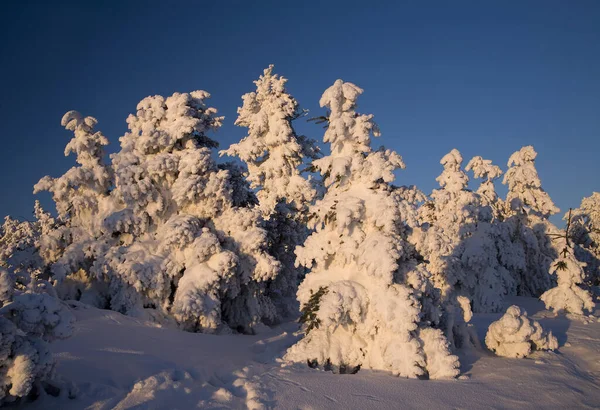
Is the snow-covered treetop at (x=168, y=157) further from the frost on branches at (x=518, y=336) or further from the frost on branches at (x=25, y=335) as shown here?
the frost on branches at (x=518, y=336)

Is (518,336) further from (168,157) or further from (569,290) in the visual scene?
(168,157)

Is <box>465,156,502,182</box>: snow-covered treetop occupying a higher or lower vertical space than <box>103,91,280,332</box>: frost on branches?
higher

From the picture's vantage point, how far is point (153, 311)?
12.8m

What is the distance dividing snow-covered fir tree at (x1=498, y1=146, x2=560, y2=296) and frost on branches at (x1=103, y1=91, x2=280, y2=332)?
21.0 meters

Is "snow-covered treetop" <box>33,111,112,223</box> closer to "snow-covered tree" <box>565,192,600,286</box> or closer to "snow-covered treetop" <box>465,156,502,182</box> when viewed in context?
"snow-covered treetop" <box>465,156,502,182</box>

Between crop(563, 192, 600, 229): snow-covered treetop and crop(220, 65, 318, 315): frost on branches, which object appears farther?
crop(563, 192, 600, 229): snow-covered treetop

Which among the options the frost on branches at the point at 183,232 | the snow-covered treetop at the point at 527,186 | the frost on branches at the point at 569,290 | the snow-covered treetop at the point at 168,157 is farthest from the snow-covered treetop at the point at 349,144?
the snow-covered treetop at the point at 527,186

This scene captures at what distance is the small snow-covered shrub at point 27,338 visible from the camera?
15.3 feet

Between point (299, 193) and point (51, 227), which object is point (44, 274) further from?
point (299, 193)

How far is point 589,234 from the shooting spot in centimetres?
3403

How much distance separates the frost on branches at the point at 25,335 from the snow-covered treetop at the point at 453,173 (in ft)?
71.7

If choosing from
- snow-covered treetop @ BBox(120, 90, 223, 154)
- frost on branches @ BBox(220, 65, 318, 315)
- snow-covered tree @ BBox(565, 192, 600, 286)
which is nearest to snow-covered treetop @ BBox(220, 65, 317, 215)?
frost on branches @ BBox(220, 65, 318, 315)

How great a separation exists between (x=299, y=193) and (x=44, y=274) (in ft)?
38.8

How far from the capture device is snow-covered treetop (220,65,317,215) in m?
20.8
